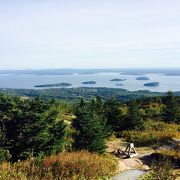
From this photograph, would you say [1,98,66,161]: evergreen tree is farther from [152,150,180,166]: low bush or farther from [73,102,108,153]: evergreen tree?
[152,150,180,166]: low bush

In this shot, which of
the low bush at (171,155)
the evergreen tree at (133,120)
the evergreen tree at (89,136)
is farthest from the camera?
the evergreen tree at (133,120)

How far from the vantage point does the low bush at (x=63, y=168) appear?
8.72 m

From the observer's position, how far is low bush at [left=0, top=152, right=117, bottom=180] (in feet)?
28.6

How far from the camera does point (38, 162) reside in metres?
9.78

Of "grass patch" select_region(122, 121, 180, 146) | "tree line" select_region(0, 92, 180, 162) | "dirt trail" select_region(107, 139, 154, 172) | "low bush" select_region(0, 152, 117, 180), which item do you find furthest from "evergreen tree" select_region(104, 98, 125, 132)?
"low bush" select_region(0, 152, 117, 180)

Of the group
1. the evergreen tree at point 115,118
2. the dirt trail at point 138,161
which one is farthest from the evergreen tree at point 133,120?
the dirt trail at point 138,161

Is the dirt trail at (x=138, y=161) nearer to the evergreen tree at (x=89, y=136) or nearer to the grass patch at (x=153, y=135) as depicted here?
the evergreen tree at (x=89, y=136)

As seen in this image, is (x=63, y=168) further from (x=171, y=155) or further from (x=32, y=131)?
(x=171, y=155)

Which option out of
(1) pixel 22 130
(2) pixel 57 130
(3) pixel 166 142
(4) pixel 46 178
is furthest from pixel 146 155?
(4) pixel 46 178

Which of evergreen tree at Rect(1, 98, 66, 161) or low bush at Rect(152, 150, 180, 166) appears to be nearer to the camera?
evergreen tree at Rect(1, 98, 66, 161)

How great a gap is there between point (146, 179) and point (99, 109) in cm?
1620

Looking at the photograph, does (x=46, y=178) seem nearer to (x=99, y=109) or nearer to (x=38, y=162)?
(x=38, y=162)

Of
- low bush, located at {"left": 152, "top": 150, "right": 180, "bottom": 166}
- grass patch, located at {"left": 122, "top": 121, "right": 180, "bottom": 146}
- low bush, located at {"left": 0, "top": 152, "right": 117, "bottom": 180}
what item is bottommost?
grass patch, located at {"left": 122, "top": 121, "right": 180, "bottom": 146}

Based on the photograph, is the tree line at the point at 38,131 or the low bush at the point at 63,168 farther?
the tree line at the point at 38,131
